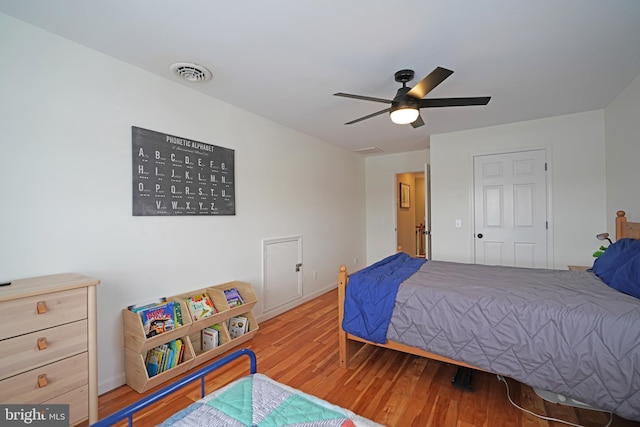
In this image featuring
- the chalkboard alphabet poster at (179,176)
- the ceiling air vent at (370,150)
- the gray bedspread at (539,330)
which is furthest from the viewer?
the ceiling air vent at (370,150)

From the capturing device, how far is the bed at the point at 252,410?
3.12ft

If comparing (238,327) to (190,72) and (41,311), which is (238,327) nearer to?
(41,311)

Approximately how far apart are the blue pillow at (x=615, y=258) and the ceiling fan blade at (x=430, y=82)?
1.77 metres

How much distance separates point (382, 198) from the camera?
5.63 metres

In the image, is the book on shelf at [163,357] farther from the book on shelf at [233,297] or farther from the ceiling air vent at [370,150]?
the ceiling air vent at [370,150]

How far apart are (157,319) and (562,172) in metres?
4.68

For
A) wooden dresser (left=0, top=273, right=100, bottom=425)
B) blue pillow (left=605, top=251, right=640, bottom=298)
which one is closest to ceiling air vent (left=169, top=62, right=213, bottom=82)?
wooden dresser (left=0, top=273, right=100, bottom=425)

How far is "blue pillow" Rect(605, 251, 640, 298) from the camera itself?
5.78 ft

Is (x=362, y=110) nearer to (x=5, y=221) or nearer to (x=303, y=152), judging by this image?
(x=303, y=152)

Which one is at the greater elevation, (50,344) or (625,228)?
(625,228)

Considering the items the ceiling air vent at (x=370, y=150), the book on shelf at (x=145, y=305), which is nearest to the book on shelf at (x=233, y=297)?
the book on shelf at (x=145, y=305)

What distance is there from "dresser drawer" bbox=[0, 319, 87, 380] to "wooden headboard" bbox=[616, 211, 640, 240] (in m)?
4.15

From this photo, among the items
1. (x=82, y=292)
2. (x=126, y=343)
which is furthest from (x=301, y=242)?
(x=82, y=292)

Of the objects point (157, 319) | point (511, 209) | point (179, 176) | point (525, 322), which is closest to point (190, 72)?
point (179, 176)
